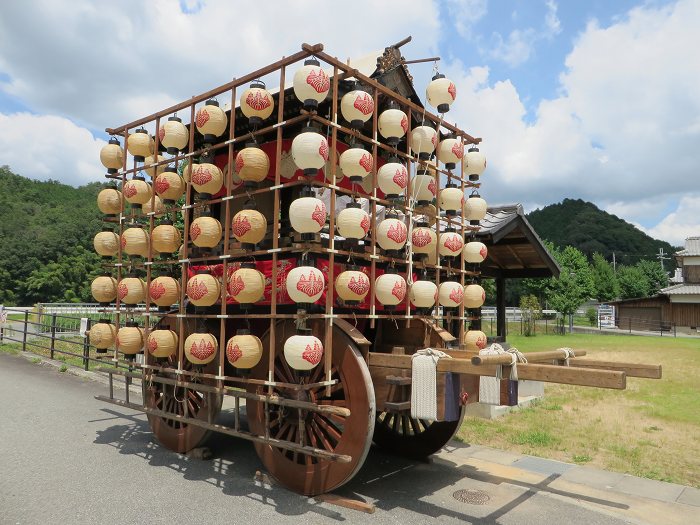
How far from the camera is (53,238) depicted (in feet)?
209

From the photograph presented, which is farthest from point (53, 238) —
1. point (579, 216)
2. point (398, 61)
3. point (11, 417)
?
point (579, 216)

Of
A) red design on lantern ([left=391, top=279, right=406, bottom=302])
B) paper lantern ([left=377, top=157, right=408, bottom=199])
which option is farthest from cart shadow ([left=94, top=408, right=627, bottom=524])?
paper lantern ([left=377, top=157, right=408, bottom=199])

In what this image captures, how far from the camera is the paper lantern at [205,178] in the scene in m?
6.44

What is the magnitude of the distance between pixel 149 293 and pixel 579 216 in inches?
3736

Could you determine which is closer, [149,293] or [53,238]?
[149,293]

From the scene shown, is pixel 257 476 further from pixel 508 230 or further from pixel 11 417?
pixel 508 230

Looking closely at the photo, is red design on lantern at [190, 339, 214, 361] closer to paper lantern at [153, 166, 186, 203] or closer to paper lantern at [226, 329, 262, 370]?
paper lantern at [226, 329, 262, 370]

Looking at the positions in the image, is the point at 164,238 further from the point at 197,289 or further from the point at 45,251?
the point at 45,251

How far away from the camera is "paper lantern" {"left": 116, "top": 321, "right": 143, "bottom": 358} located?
7270 mm

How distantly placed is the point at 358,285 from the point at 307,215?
3.18ft

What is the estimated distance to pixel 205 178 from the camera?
645 centimetres

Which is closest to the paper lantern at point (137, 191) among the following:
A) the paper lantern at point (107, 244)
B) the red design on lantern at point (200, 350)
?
the paper lantern at point (107, 244)

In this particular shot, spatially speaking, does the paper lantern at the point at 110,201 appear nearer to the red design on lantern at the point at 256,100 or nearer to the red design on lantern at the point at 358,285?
the red design on lantern at the point at 256,100

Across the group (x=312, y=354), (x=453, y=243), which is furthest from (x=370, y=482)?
(x=453, y=243)
